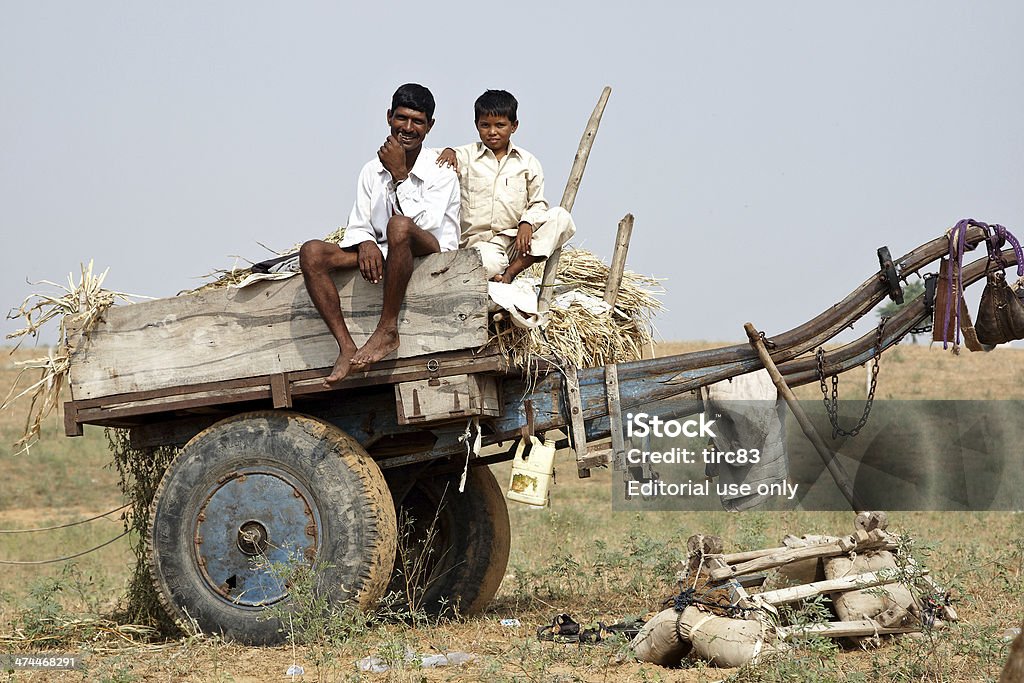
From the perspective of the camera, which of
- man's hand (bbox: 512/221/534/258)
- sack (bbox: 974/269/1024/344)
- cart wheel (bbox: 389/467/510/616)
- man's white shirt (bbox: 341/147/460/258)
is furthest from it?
cart wheel (bbox: 389/467/510/616)

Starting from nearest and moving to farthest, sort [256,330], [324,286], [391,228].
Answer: [391,228] < [324,286] < [256,330]

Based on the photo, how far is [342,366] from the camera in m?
5.31

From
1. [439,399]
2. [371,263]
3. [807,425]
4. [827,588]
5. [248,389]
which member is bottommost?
[827,588]

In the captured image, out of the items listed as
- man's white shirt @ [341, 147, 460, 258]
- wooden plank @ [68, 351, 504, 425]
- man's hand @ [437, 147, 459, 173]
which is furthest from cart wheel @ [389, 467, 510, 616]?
man's hand @ [437, 147, 459, 173]

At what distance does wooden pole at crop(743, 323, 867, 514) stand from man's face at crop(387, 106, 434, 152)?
1.98 meters

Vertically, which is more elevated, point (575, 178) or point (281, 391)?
point (575, 178)

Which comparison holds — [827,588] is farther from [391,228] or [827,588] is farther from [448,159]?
[448,159]

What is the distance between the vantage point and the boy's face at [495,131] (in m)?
6.06

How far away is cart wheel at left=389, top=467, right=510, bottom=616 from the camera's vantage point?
6539mm

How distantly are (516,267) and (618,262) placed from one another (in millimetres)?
702

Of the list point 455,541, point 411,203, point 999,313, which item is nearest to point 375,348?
point 411,203

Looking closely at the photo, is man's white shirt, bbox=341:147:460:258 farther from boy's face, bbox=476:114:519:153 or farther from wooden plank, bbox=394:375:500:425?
wooden plank, bbox=394:375:500:425

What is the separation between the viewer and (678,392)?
5652 mm

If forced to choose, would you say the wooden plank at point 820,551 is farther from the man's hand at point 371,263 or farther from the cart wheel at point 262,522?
the man's hand at point 371,263
